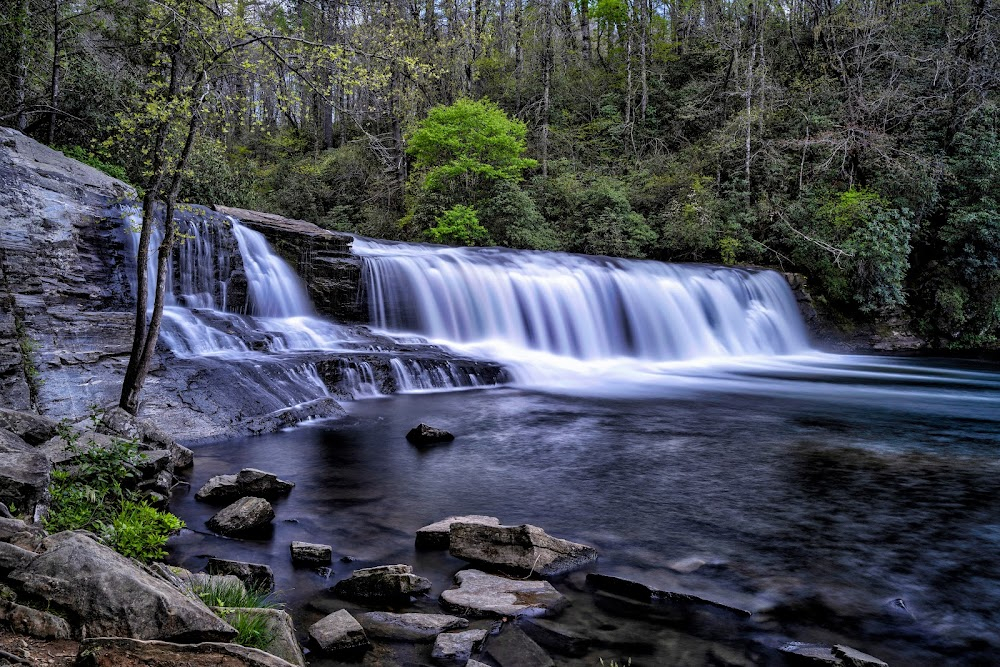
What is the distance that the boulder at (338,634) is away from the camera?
3520 millimetres

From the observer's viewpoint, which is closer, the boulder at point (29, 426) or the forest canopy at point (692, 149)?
the boulder at point (29, 426)

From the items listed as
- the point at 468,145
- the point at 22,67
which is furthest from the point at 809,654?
the point at 468,145

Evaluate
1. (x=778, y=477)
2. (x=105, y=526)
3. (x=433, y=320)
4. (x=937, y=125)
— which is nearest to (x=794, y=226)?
(x=937, y=125)

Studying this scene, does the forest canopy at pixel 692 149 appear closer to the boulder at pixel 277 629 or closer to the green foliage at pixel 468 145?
the green foliage at pixel 468 145

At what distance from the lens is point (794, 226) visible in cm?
2267

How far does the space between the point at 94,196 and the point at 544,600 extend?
38.1 feet

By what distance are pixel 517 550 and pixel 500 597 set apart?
22.5 inches

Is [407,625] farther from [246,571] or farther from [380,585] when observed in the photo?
[246,571]

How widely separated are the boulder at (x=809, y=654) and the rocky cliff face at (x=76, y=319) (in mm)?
7582

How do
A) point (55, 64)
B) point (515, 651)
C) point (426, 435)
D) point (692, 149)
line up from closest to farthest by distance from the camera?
point (515, 651) < point (426, 435) < point (55, 64) < point (692, 149)

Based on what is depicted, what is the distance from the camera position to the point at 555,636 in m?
3.77

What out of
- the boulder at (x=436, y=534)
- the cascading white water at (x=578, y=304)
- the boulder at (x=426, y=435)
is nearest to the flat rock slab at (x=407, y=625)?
the boulder at (x=436, y=534)

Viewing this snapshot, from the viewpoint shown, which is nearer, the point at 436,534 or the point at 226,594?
the point at 226,594

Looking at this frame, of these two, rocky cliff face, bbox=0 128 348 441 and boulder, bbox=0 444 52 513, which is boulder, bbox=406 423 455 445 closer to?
rocky cliff face, bbox=0 128 348 441
